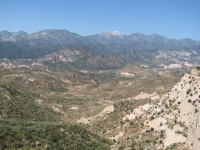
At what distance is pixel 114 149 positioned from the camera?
154ft

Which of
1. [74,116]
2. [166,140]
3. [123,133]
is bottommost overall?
[74,116]

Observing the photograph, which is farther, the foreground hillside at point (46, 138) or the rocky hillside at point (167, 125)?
the foreground hillside at point (46, 138)

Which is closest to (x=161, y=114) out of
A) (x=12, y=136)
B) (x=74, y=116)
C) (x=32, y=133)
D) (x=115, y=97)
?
(x=32, y=133)

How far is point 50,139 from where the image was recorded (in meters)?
44.4

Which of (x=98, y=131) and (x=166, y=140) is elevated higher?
(x=166, y=140)

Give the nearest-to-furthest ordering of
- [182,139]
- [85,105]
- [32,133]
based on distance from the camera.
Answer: [182,139] < [32,133] < [85,105]

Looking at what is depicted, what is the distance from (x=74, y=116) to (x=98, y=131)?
36054 mm

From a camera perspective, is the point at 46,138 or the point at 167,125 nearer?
the point at 46,138

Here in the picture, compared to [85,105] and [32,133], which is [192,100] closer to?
[32,133]

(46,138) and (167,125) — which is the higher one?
(167,125)

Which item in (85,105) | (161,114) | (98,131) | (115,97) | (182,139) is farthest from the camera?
(115,97)

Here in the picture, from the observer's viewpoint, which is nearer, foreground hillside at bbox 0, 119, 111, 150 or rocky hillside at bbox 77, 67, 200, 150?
rocky hillside at bbox 77, 67, 200, 150

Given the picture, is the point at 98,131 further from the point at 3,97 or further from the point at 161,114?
the point at 3,97

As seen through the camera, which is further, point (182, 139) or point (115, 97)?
point (115, 97)
